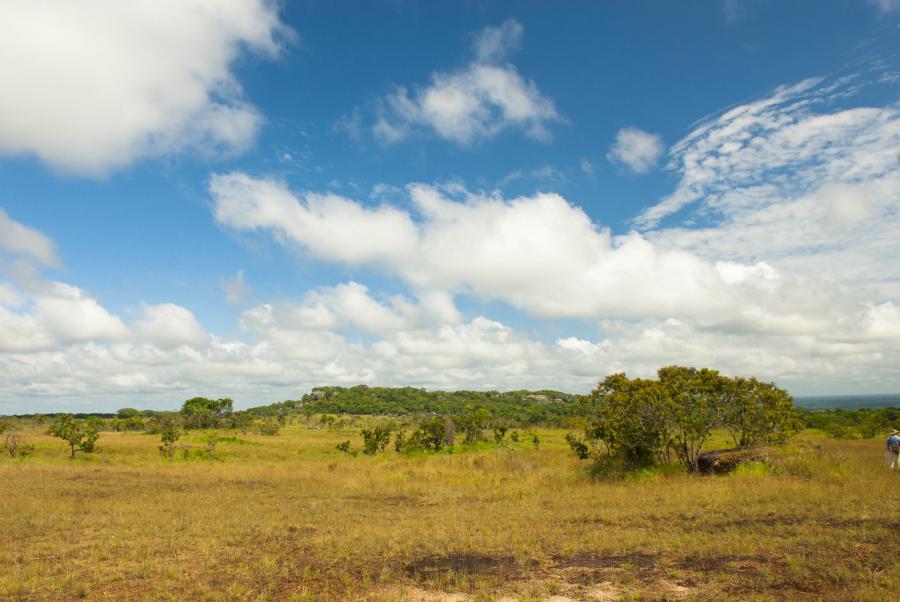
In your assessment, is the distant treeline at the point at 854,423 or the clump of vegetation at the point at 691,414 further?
the distant treeline at the point at 854,423

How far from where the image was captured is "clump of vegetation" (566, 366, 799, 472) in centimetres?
2309

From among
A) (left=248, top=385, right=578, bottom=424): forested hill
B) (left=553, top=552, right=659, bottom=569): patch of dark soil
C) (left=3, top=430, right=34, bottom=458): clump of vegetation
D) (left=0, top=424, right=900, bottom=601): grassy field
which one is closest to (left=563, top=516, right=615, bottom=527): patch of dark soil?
(left=0, top=424, right=900, bottom=601): grassy field

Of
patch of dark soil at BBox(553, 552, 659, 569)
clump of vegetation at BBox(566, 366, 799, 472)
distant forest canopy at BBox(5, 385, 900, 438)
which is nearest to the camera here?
patch of dark soil at BBox(553, 552, 659, 569)

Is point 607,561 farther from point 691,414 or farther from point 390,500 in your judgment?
point 691,414

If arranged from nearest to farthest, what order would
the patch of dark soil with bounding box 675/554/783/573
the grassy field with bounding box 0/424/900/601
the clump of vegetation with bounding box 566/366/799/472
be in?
the grassy field with bounding box 0/424/900/601, the patch of dark soil with bounding box 675/554/783/573, the clump of vegetation with bounding box 566/366/799/472

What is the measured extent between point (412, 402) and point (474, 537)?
140 m

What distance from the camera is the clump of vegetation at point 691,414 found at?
A: 2309 cm

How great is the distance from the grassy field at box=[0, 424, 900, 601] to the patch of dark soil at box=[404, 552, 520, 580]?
0.07 m

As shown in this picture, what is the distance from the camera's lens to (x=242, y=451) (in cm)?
4834

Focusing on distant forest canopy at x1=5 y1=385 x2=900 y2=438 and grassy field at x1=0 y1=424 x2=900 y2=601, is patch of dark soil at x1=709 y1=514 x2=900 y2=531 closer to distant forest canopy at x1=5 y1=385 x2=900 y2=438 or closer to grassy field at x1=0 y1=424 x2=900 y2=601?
grassy field at x1=0 y1=424 x2=900 y2=601

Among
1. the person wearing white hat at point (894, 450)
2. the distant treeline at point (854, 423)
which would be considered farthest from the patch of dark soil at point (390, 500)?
the distant treeline at point (854, 423)

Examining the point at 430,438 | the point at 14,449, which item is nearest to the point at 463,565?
the point at 430,438

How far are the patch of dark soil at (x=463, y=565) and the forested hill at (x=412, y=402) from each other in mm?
102711

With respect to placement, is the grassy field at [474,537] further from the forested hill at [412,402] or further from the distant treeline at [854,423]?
the forested hill at [412,402]
